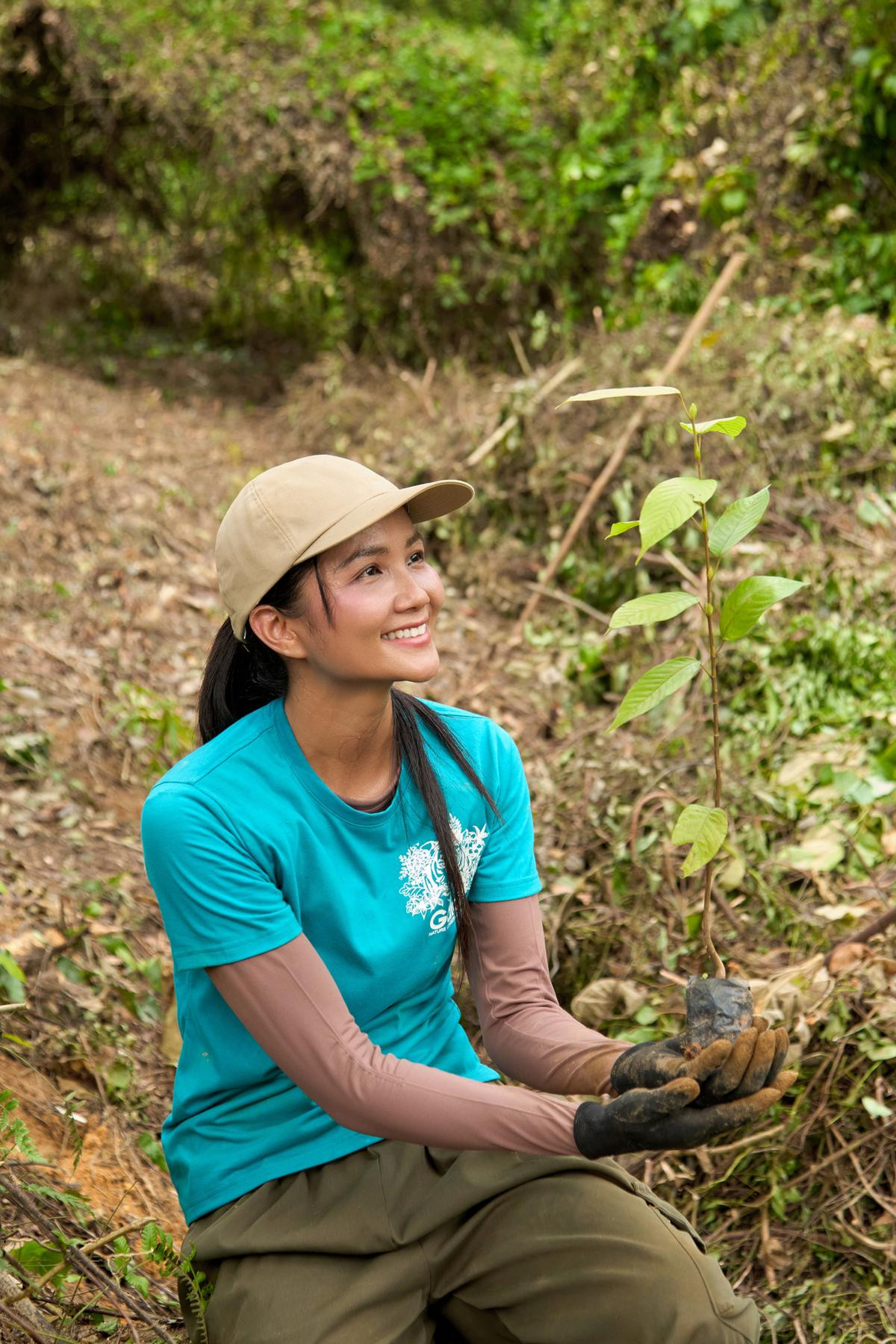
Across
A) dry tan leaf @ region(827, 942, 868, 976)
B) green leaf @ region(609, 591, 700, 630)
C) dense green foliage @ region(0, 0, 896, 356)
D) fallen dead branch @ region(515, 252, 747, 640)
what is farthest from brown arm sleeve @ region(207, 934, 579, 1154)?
dense green foliage @ region(0, 0, 896, 356)

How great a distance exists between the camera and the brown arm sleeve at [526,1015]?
1.78 m

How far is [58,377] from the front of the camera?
7891 mm

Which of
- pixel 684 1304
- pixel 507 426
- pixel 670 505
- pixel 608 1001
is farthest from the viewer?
pixel 507 426

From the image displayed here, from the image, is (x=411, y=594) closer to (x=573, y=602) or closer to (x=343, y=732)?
(x=343, y=732)

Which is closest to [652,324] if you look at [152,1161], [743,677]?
[743,677]

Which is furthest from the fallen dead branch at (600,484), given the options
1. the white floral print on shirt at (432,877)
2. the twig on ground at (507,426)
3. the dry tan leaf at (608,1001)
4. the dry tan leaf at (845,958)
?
the white floral print on shirt at (432,877)

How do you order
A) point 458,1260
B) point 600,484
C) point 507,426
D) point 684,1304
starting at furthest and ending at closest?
point 507,426 < point 600,484 < point 458,1260 < point 684,1304

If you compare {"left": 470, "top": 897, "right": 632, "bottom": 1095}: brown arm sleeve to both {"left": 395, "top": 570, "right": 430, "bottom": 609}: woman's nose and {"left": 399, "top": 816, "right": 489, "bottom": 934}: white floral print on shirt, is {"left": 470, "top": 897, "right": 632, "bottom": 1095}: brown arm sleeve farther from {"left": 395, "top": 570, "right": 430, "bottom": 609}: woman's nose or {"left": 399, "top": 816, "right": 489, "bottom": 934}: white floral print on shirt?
{"left": 395, "top": 570, "right": 430, "bottom": 609}: woman's nose

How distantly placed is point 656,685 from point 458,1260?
85 centimetres

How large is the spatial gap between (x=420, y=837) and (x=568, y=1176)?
0.52 metres

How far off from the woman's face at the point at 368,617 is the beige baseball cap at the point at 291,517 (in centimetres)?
4

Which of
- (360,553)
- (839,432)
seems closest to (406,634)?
(360,553)

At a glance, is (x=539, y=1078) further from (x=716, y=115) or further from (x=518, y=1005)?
(x=716, y=115)

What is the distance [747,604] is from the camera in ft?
5.26
